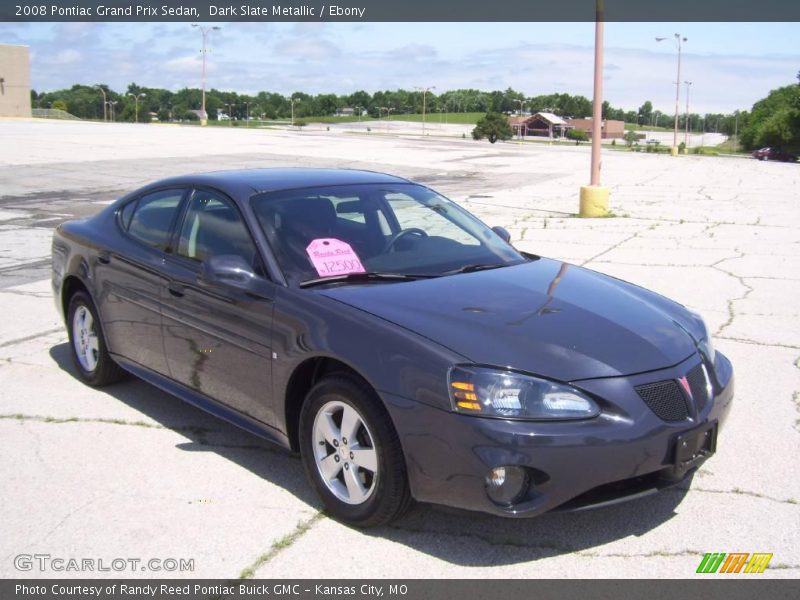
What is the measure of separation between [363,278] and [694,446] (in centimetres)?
171

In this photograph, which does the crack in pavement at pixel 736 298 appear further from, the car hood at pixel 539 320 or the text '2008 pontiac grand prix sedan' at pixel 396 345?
the car hood at pixel 539 320

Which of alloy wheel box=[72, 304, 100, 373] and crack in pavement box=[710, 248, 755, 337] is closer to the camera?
alloy wheel box=[72, 304, 100, 373]

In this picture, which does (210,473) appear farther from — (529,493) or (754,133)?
(754,133)

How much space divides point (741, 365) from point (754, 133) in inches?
4292

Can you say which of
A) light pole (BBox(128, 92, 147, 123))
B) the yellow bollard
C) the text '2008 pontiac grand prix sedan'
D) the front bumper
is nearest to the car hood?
the text '2008 pontiac grand prix sedan'

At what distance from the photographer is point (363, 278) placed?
167 inches

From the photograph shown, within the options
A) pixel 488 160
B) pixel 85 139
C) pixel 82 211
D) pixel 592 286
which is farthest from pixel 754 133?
pixel 592 286

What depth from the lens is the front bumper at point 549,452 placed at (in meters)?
3.25

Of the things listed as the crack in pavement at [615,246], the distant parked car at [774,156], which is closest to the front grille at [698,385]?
the crack in pavement at [615,246]

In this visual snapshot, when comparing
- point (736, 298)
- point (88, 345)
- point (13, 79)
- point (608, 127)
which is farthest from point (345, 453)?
point (608, 127)

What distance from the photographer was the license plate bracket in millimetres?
3461

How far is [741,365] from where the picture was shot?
615cm

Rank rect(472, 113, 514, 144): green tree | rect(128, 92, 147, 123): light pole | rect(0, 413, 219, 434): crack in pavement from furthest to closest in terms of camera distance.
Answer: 1. rect(128, 92, 147, 123): light pole
2. rect(472, 113, 514, 144): green tree
3. rect(0, 413, 219, 434): crack in pavement

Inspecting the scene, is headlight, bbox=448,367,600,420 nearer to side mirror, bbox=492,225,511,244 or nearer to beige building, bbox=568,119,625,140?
side mirror, bbox=492,225,511,244
